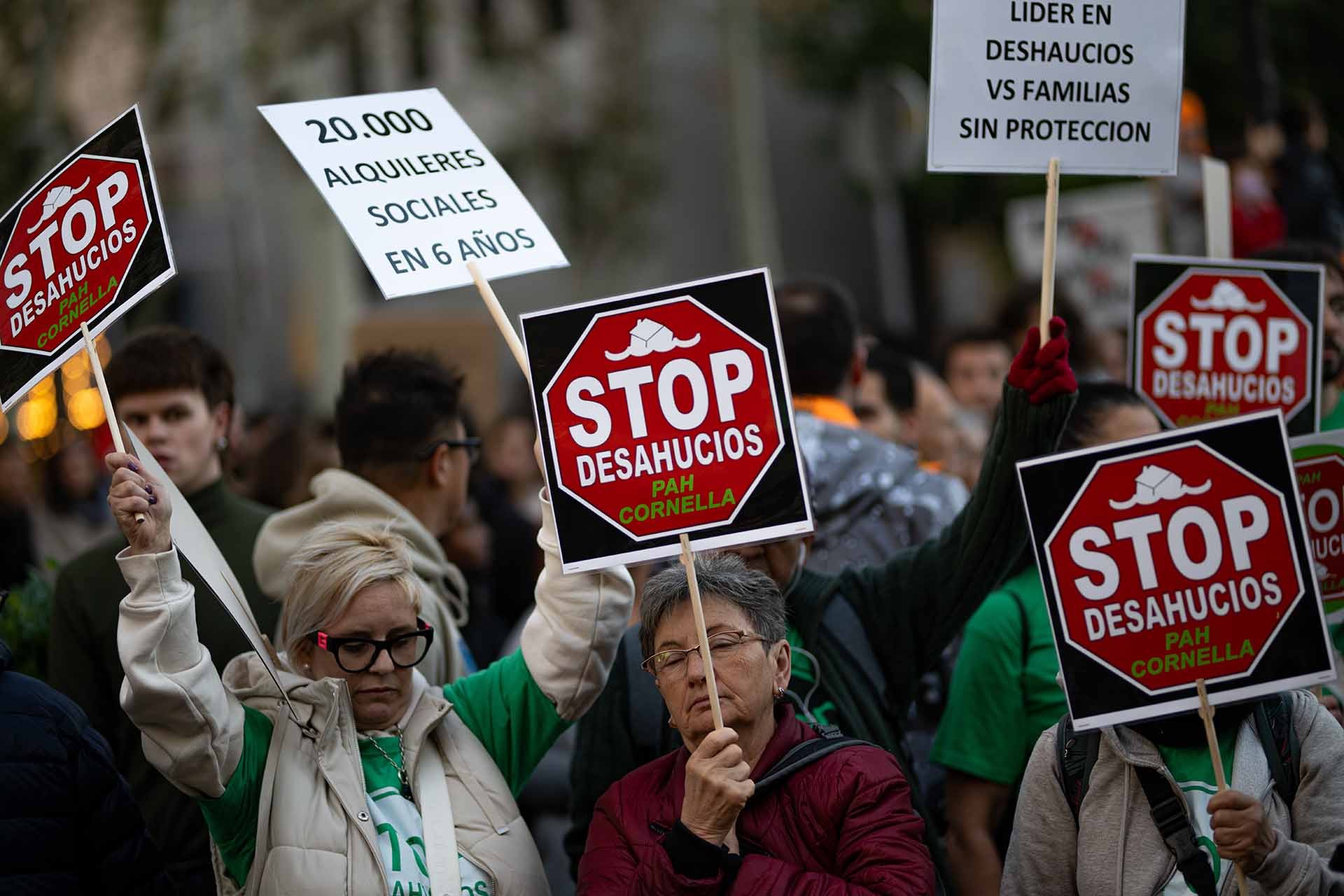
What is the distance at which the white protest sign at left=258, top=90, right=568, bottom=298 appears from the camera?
404 cm

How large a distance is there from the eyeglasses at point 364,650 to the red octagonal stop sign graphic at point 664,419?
500mm

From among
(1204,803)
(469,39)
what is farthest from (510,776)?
(469,39)

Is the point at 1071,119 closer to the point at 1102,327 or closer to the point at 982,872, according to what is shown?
the point at 982,872

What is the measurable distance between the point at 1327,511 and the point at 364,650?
225cm

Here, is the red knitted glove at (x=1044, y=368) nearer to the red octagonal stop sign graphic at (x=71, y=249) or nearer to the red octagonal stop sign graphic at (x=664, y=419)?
the red octagonal stop sign graphic at (x=664, y=419)

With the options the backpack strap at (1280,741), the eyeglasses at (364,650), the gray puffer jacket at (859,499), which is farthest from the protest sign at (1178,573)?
the gray puffer jacket at (859,499)

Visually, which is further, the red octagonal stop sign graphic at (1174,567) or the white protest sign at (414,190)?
the white protest sign at (414,190)

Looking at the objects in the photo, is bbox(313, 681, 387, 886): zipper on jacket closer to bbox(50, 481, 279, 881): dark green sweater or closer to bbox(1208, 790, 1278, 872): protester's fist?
bbox(50, 481, 279, 881): dark green sweater

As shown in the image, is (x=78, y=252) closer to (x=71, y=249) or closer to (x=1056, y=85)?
(x=71, y=249)

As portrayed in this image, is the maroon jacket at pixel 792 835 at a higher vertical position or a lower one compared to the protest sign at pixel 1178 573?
lower

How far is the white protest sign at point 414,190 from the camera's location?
4.04 m

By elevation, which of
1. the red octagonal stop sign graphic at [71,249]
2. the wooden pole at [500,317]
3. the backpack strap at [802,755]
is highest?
the red octagonal stop sign graphic at [71,249]

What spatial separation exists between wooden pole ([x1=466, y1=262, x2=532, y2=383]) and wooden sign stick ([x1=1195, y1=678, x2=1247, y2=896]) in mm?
1501

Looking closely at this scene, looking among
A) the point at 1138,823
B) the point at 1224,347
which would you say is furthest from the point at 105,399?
the point at 1224,347
